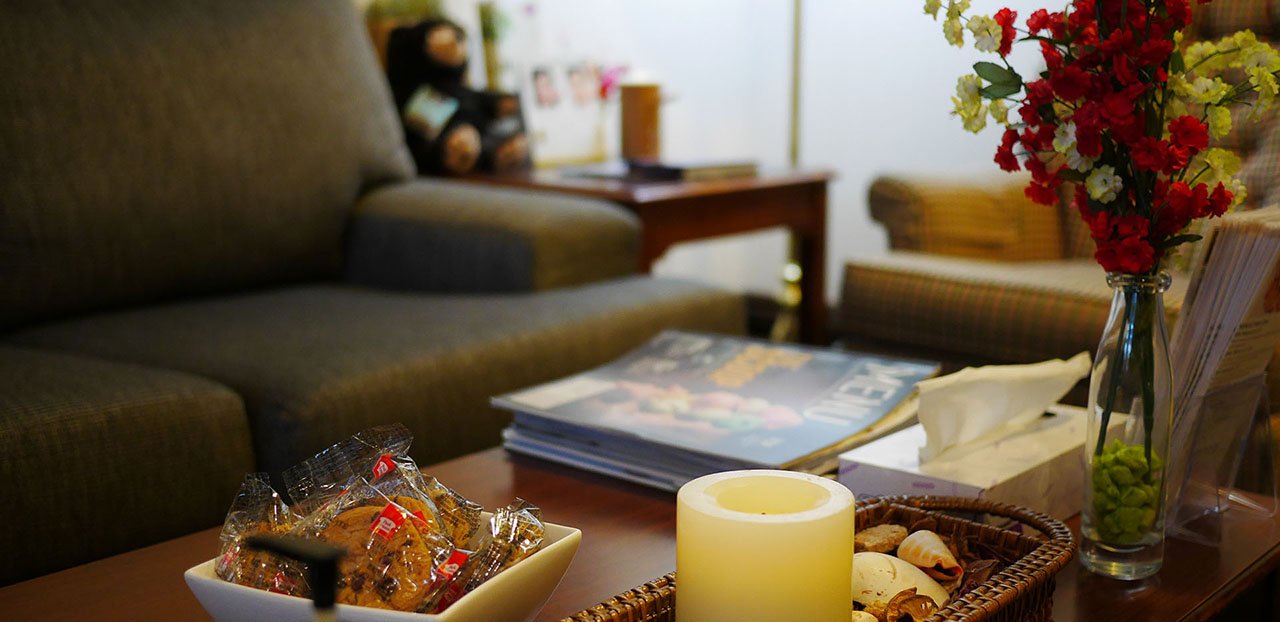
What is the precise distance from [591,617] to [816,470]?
36 cm

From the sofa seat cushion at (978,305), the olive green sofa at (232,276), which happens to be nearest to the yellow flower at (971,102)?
the olive green sofa at (232,276)

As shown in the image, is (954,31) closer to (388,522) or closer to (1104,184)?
(1104,184)

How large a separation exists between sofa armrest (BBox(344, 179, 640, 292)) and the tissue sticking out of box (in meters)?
0.88

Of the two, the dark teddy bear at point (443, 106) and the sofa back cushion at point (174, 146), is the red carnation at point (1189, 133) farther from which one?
the dark teddy bear at point (443, 106)

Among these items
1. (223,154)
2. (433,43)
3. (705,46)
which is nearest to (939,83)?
(705,46)

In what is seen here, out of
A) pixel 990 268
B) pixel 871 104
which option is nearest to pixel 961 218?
pixel 990 268

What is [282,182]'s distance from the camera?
1.79 metres

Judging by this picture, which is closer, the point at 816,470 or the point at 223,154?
the point at 816,470

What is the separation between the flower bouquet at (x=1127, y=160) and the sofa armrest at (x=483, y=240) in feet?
3.23

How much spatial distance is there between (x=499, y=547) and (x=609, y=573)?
15cm

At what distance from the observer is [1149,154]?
72 centimetres

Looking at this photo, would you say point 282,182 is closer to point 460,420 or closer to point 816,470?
point 460,420

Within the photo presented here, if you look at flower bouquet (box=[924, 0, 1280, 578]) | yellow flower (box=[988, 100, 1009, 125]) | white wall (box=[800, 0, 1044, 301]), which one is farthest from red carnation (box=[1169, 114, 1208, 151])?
white wall (box=[800, 0, 1044, 301])

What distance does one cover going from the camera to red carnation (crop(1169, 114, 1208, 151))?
2.41ft
